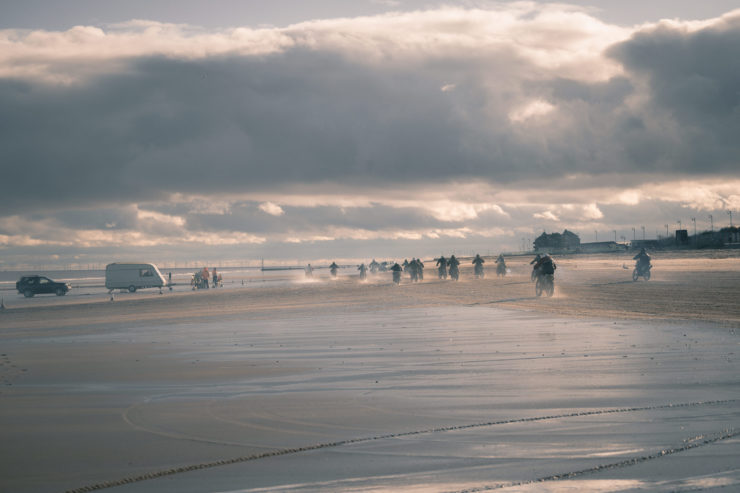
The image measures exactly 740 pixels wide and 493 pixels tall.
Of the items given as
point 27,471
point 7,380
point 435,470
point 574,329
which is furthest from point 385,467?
point 574,329

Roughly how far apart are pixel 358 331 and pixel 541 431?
11.2m

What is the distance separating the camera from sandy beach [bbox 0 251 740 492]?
5.66m

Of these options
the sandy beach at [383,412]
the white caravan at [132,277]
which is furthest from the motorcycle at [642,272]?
the white caravan at [132,277]

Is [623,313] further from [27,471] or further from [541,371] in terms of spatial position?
[27,471]

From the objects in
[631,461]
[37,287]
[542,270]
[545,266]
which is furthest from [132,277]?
[631,461]

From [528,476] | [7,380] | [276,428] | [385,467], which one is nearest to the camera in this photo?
[528,476]

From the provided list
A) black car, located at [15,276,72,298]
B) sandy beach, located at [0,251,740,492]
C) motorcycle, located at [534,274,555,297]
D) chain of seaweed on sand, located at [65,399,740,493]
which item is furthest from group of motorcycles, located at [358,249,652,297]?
black car, located at [15,276,72,298]

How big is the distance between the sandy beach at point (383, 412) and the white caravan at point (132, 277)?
50.7m

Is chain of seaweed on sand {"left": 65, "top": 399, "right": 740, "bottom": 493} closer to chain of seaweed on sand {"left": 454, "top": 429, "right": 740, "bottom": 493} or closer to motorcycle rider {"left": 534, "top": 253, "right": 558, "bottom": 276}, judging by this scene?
chain of seaweed on sand {"left": 454, "top": 429, "right": 740, "bottom": 493}

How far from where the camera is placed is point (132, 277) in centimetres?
6606

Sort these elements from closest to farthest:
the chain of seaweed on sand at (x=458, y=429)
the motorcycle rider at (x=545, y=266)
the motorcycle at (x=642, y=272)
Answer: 1. the chain of seaweed on sand at (x=458, y=429)
2. the motorcycle rider at (x=545, y=266)
3. the motorcycle at (x=642, y=272)

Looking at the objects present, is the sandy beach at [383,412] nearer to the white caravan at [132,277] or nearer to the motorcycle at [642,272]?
the motorcycle at [642,272]

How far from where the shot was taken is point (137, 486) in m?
5.55

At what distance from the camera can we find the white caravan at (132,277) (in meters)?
65.4
